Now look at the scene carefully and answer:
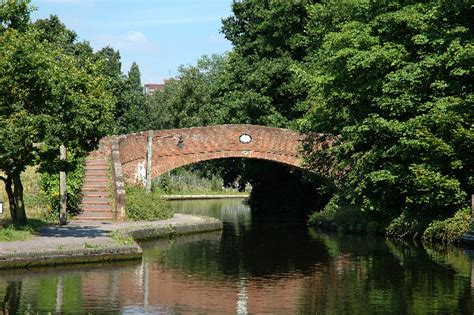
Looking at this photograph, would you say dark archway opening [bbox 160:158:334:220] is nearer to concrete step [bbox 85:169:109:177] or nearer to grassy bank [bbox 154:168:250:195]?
concrete step [bbox 85:169:109:177]

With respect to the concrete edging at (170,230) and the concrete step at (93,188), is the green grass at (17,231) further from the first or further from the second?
the concrete step at (93,188)

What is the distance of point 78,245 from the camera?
22828 mm

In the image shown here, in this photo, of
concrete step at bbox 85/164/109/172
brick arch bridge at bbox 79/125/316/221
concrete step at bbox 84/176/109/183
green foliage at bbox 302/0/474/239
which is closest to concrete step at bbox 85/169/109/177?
brick arch bridge at bbox 79/125/316/221

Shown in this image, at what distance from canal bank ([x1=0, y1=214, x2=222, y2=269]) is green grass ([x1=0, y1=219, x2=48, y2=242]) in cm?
23

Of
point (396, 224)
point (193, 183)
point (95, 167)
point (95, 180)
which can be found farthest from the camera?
point (193, 183)

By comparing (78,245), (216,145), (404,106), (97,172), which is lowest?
(78,245)

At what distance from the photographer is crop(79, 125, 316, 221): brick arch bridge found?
121 ft

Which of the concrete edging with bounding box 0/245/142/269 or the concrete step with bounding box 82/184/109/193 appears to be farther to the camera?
the concrete step with bounding box 82/184/109/193

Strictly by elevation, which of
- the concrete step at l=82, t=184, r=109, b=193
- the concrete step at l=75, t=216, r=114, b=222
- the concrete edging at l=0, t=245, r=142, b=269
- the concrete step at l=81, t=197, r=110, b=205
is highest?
the concrete step at l=82, t=184, r=109, b=193

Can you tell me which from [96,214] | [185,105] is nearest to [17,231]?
[96,214]

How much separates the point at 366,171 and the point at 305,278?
11105 millimetres

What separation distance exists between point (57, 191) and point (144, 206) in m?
3.41

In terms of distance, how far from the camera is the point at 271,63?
147ft

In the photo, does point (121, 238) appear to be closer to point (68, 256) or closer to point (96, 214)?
point (68, 256)
